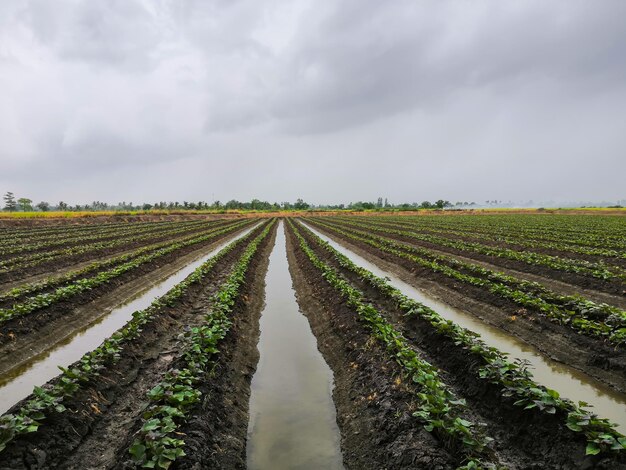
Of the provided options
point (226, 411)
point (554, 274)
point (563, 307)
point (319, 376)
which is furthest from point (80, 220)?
point (563, 307)

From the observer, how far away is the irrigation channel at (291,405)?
4781 millimetres

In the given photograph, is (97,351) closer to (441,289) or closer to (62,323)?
(62,323)

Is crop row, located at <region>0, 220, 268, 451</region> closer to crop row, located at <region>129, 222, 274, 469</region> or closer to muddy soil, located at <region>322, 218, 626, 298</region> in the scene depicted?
crop row, located at <region>129, 222, 274, 469</region>

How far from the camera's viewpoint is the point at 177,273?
55.7 feet

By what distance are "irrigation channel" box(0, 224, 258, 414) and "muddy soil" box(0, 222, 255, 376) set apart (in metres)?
0.20

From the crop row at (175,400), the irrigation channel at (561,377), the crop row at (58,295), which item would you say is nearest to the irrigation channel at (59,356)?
the crop row at (58,295)

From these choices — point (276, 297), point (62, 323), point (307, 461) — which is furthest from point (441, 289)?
point (62, 323)

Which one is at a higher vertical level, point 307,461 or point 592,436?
point 592,436

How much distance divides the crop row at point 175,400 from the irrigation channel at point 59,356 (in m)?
2.48

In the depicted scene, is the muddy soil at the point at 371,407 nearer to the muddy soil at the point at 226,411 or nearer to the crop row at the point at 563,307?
the muddy soil at the point at 226,411

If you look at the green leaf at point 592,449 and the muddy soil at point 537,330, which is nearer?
the green leaf at point 592,449

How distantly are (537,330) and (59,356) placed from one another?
11.1m

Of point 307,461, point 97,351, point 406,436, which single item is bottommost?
point 307,461

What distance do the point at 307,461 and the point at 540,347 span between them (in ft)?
19.8
